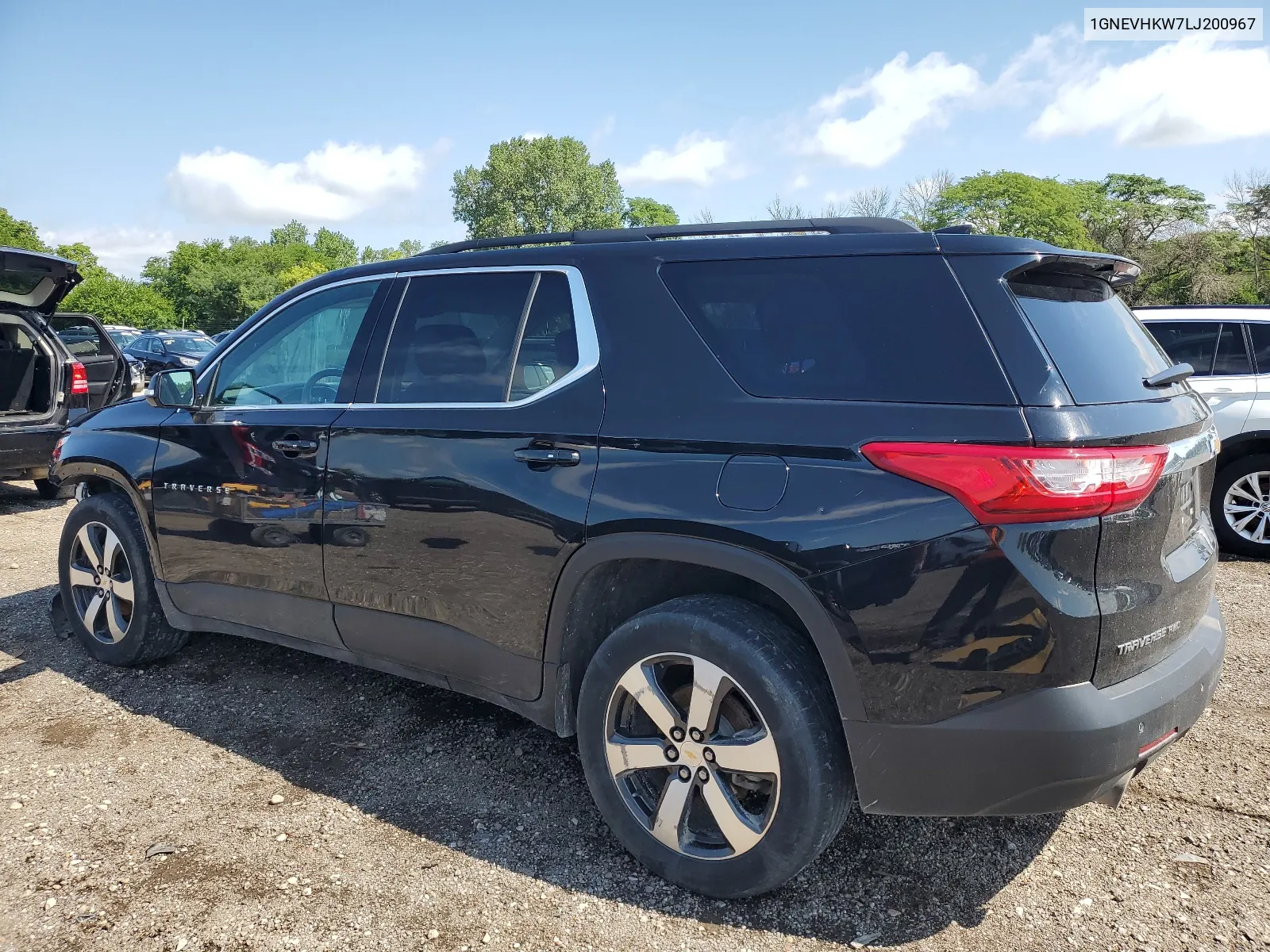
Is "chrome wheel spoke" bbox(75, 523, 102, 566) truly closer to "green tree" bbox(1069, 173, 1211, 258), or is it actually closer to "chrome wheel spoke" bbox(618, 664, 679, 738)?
"chrome wheel spoke" bbox(618, 664, 679, 738)

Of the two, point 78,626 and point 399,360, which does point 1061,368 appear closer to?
point 399,360

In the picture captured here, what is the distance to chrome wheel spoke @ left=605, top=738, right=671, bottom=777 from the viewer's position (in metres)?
2.54

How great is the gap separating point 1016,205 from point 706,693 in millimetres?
53182

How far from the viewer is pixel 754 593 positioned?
250cm

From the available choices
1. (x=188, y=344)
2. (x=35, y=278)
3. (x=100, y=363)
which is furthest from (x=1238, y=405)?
(x=188, y=344)

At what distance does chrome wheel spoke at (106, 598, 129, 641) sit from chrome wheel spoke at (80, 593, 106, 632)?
0.07 meters

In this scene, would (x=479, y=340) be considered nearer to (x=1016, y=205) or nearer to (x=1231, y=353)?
(x=1231, y=353)

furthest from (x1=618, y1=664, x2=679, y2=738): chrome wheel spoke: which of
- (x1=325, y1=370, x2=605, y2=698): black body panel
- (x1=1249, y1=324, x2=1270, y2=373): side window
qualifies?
(x1=1249, y1=324, x2=1270, y2=373): side window

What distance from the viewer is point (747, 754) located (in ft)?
7.76

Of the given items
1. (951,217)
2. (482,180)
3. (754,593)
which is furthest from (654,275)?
(482,180)

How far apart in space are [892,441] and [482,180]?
95.1m

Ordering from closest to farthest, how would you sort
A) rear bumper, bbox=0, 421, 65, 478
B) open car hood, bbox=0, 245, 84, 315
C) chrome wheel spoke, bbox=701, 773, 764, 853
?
1. chrome wheel spoke, bbox=701, 773, 764, 853
2. open car hood, bbox=0, 245, 84, 315
3. rear bumper, bbox=0, 421, 65, 478

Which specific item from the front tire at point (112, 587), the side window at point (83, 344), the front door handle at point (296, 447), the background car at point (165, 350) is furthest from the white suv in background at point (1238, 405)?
the background car at point (165, 350)

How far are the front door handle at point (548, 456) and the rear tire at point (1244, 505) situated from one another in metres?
5.65
